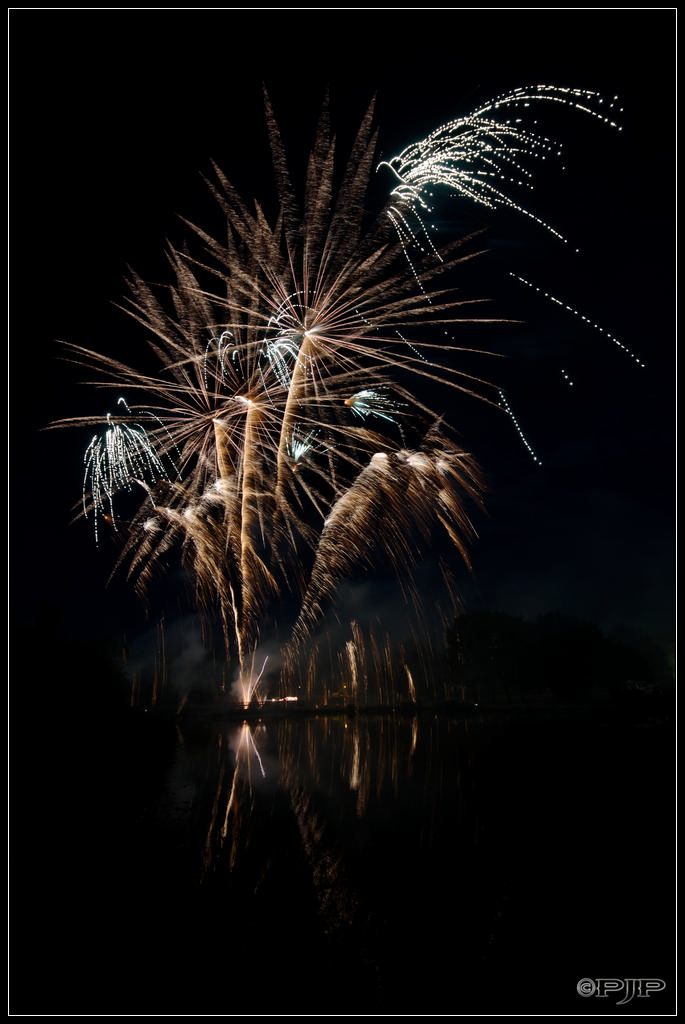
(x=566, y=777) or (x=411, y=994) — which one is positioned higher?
(x=411, y=994)

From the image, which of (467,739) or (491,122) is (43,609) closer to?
(467,739)

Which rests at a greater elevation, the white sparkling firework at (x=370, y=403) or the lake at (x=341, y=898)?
the white sparkling firework at (x=370, y=403)

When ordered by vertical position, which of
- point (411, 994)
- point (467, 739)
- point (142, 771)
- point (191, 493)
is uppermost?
point (191, 493)

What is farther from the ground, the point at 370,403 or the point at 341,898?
the point at 370,403

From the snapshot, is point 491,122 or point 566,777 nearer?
point 491,122

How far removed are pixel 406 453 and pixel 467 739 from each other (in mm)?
25660

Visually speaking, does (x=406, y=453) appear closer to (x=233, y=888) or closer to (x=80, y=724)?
(x=233, y=888)

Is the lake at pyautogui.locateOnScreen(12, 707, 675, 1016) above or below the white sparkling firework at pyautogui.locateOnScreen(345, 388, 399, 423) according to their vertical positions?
below

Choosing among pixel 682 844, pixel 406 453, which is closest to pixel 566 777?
pixel 682 844

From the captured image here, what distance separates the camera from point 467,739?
31203 mm

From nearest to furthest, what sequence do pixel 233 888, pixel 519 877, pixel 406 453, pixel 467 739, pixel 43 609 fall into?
pixel 233 888
pixel 519 877
pixel 406 453
pixel 43 609
pixel 467 739

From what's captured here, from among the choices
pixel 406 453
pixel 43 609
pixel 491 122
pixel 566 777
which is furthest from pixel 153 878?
pixel 43 609

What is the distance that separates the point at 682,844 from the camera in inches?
366

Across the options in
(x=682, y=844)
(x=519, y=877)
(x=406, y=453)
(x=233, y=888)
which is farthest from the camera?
(x=406, y=453)
